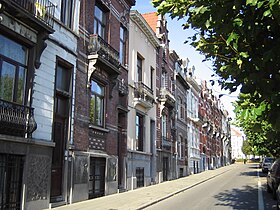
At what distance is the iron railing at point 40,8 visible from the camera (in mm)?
10272

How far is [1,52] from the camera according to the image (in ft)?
32.2

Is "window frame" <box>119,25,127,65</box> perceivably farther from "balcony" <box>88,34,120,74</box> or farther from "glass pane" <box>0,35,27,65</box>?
"glass pane" <box>0,35,27,65</box>

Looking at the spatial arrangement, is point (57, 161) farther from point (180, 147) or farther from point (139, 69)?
point (180, 147)

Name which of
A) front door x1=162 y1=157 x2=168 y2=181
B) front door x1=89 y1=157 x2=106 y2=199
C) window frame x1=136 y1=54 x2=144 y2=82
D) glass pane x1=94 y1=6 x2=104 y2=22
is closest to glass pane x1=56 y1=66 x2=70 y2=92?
front door x1=89 y1=157 x2=106 y2=199

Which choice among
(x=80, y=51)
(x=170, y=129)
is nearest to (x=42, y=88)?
(x=80, y=51)

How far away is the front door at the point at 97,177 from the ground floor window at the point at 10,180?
4.95 meters

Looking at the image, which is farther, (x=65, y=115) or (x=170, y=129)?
(x=170, y=129)

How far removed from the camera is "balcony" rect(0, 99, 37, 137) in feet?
30.8

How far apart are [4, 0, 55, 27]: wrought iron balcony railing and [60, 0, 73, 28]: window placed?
116 centimetres

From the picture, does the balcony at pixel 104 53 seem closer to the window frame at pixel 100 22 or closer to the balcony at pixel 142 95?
the window frame at pixel 100 22

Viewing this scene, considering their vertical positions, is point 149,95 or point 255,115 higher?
point 149,95

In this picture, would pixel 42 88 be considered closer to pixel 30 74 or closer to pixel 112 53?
pixel 30 74

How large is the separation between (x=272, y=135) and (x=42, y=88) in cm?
776

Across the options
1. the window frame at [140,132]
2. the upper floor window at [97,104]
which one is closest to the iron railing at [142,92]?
the window frame at [140,132]
